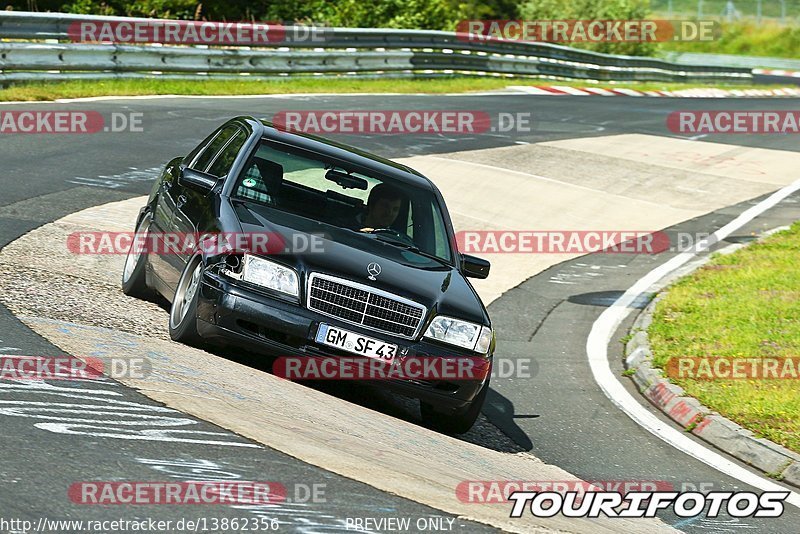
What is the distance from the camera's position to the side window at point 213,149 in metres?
8.89

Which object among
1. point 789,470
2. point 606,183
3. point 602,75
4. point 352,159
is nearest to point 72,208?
point 352,159

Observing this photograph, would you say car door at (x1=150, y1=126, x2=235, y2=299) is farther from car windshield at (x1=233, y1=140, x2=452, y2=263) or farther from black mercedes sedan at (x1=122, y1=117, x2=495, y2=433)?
car windshield at (x1=233, y1=140, x2=452, y2=263)

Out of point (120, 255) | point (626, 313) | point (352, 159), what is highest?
point (352, 159)

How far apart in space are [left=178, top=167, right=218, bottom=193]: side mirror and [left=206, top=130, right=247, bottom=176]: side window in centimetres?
21

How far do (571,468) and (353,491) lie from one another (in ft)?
7.93

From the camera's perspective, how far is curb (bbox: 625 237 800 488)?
301 inches

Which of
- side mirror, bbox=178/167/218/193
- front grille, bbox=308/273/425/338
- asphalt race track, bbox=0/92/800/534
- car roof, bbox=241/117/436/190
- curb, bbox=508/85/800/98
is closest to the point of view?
asphalt race track, bbox=0/92/800/534

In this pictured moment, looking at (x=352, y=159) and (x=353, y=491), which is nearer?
(x=353, y=491)

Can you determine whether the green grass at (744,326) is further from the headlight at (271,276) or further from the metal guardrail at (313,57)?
the metal guardrail at (313,57)

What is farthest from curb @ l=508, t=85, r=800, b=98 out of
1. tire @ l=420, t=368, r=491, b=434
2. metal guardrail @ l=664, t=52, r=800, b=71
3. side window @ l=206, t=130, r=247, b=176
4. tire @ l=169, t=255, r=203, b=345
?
tire @ l=169, t=255, r=203, b=345

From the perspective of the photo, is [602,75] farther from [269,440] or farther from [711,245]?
[269,440]

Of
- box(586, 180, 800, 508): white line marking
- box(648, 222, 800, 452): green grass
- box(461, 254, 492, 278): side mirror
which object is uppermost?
box(461, 254, 492, 278): side mirror

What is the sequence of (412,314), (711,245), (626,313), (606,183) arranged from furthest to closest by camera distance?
(606,183) < (711,245) < (626,313) < (412,314)

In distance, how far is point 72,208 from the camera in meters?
12.3
